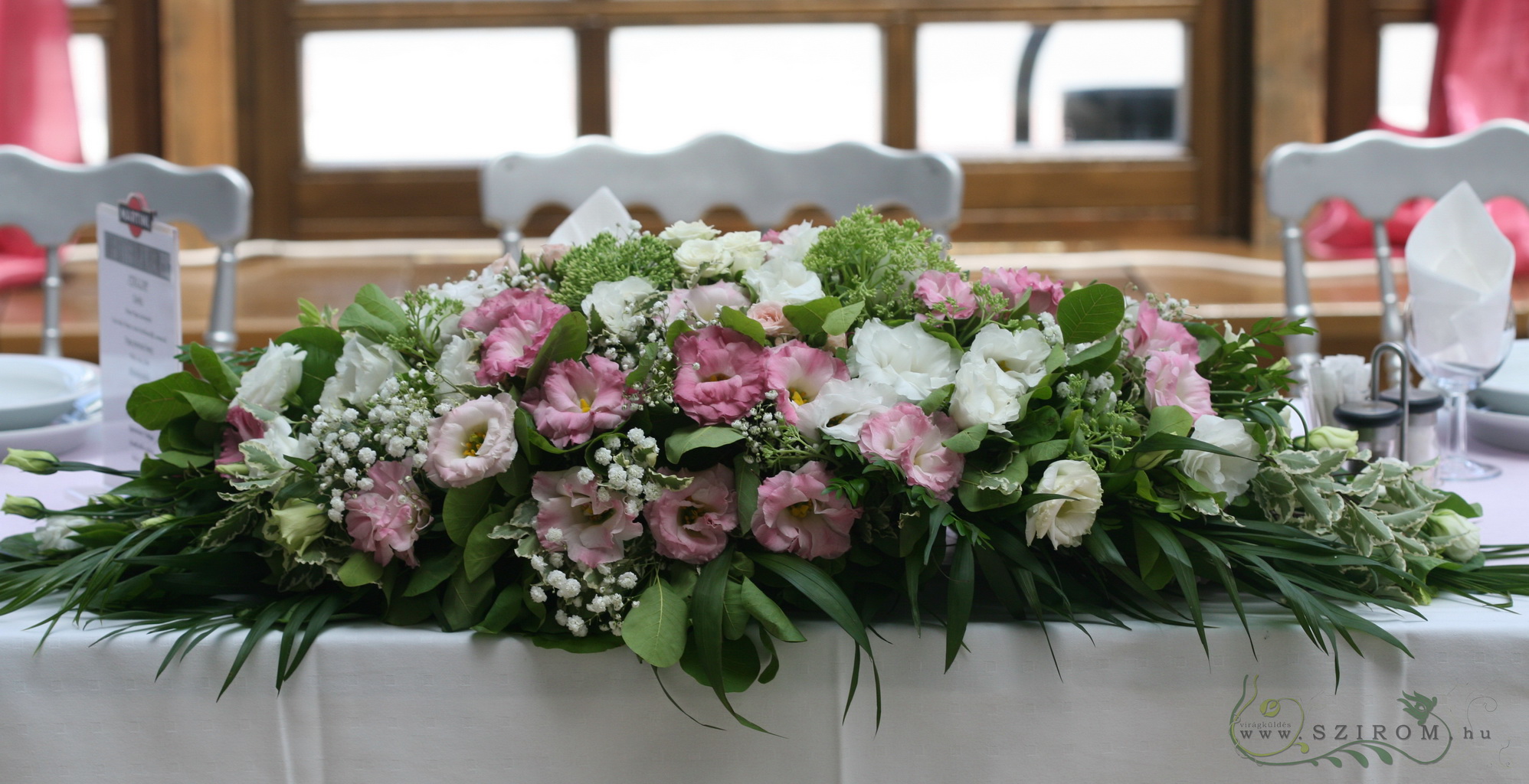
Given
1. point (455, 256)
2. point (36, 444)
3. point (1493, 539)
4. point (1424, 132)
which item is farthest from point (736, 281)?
point (1424, 132)

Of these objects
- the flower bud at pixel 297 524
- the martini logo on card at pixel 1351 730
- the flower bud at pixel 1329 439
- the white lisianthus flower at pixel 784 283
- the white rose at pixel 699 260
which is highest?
the white rose at pixel 699 260

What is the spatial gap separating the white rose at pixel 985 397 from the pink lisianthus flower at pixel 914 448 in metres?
0.02

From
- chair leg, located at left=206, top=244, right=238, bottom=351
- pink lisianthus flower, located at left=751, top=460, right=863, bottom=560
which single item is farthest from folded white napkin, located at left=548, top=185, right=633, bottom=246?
chair leg, located at left=206, top=244, right=238, bottom=351

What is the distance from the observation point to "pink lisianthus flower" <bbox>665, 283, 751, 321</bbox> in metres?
0.68

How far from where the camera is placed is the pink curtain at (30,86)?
8.57 feet

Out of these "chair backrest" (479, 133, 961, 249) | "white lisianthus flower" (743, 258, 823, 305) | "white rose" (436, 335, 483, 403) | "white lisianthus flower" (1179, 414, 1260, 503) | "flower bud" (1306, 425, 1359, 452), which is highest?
"chair backrest" (479, 133, 961, 249)

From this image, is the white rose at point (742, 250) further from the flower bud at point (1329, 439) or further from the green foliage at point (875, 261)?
the flower bud at point (1329, 439)

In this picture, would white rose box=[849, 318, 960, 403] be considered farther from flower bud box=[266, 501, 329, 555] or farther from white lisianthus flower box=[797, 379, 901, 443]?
flower bud box=[266, 501, 329, 555]


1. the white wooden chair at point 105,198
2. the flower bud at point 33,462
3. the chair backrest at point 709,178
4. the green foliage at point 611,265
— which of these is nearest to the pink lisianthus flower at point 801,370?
the green foliage at point 611,265

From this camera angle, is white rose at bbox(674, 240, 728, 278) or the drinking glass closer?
white rose at bbox(674, 240, 728, 278)

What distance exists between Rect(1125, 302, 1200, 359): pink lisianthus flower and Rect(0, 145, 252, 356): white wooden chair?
113cm

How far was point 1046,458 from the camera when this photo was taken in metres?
0.62

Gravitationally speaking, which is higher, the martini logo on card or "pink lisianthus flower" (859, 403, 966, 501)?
"pink lisianthus flower" (859, 403, 966, 501)

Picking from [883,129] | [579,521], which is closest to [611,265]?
[579,521]
